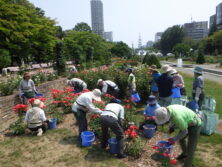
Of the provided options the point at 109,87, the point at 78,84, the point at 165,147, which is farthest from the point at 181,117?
the point at 78,84

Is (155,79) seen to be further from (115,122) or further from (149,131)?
(115,122)

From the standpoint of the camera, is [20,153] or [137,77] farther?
[137,77]

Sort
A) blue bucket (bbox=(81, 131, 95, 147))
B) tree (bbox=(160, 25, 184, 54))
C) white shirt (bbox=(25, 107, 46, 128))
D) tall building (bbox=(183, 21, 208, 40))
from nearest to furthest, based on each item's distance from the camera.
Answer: blue bucket (bbox=(81, 131, 95, 147)) < white shirt (bbox=(25, 107, 46, 128)) < tree (bbox=(160, 25, 184, 54)) < tall building (bbox=(183, 21, 208, 40))

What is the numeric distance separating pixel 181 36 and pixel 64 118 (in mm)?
80150

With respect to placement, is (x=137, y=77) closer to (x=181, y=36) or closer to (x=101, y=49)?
(x=101, y=49)

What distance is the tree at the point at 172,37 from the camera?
7644 centimetres

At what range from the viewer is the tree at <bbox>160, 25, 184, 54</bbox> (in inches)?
3009

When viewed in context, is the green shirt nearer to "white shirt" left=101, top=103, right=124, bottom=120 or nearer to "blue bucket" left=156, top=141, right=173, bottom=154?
"blue bucket" left=156, top=141, right=173, bottom=154

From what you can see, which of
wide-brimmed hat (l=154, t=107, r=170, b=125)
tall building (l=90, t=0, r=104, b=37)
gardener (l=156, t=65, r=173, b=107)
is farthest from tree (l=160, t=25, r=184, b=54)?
wide-brimmed hat (l=154, t=107, r=170, b=125)

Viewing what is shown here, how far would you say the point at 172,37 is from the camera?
255 feet

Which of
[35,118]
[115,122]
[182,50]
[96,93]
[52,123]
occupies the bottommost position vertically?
[52,123]

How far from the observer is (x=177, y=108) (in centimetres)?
306

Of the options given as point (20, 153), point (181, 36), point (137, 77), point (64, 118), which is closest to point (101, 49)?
point (137, 77)

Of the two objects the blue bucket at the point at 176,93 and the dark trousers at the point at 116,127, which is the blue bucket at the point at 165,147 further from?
the blue bucket at the point at 176,93
